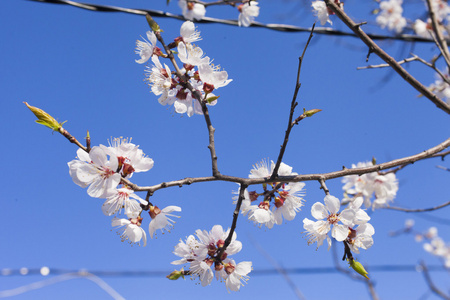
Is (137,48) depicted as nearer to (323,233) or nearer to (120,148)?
(120,148)

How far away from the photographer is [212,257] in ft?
4.14

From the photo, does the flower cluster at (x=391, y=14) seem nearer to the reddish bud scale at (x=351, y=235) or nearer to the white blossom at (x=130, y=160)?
the reddish bud scale at (x=351, y=235)

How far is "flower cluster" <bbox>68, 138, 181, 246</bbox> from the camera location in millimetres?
1029

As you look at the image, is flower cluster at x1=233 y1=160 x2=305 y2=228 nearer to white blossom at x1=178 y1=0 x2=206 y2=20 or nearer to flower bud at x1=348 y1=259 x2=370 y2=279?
flower bud at x1=348 y1=259 x2=370 y2=279

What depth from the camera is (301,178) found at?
Answer: 1121 mm

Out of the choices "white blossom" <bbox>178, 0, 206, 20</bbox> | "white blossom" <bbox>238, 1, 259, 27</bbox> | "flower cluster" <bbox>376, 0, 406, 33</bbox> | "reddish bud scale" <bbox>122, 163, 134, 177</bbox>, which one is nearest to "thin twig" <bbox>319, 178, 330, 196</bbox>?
"reddish bud scale" <bbox>122, 163, 134, 177</bbox>

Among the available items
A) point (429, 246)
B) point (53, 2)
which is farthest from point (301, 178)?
point (429, 246)

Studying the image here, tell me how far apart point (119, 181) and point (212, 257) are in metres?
0.46

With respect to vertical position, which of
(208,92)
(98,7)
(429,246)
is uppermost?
(429,246)

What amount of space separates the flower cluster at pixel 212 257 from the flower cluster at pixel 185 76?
19.7 inches

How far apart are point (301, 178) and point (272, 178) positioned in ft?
0.30

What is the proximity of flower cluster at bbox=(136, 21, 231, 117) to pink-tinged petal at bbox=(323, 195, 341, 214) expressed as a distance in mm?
508

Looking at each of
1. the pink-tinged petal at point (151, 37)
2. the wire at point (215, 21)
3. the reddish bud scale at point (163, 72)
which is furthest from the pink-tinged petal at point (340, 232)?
the wire at point (215, 21)

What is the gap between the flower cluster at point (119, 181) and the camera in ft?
3.38
